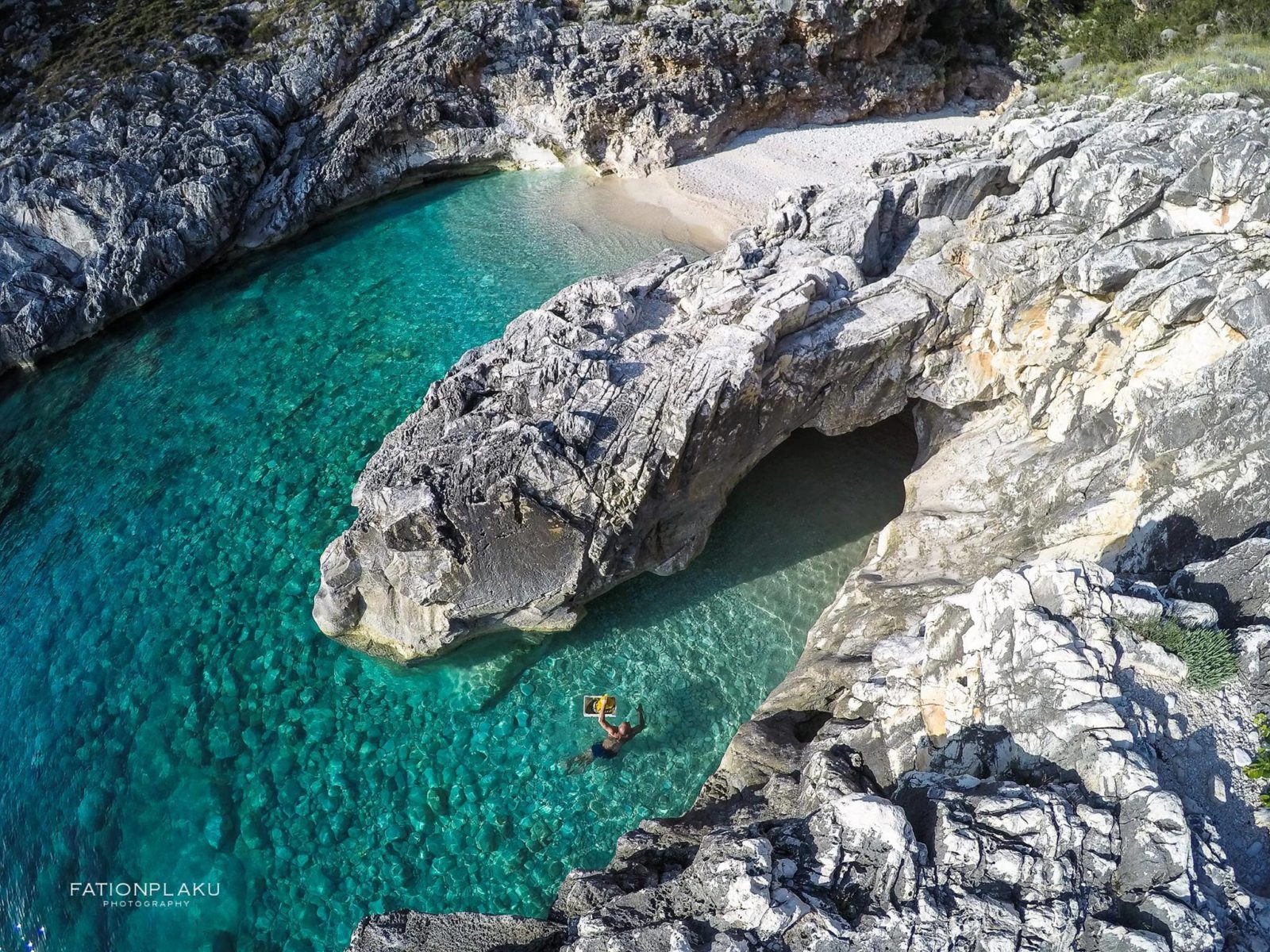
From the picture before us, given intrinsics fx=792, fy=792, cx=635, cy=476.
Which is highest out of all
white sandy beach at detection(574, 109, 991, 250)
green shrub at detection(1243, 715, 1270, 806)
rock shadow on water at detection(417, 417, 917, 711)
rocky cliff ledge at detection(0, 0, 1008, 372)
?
rocky cliff ledge at detection(0, 0, 1008, 372)

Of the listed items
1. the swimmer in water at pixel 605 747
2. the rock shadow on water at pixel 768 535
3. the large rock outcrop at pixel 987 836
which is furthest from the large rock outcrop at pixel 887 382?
the large rock outcrop at pixel 987 836

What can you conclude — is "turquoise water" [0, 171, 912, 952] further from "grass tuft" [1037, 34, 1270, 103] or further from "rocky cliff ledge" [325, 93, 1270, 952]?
"grass tuft" [1037, 34, 1270, 103]

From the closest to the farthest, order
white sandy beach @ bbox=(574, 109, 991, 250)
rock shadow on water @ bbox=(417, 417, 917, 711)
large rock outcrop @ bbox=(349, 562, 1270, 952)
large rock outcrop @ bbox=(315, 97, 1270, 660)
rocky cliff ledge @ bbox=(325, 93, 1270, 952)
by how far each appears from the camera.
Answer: large rock outcrop @ bbox=(349, 562, 1270, 952)
rocky cliff ledge @ bbox=(325, 93, 1270, 952)
large rock outcrop @ bbox=(315, 97, 1270, 660)
rock shadow on water @ bbox=(417, 417, 917, 711)
white sandy beach @ bbox=(574, 109, 991, 250)

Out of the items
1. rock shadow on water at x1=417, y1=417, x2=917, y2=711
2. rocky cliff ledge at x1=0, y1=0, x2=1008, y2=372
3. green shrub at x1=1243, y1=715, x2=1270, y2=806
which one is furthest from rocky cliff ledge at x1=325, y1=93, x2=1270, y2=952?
rocky cliff ledge at x1=0, y1=0, x2=1008, y2=372

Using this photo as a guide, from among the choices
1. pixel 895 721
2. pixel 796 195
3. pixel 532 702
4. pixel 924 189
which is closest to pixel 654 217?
pixel 796 195

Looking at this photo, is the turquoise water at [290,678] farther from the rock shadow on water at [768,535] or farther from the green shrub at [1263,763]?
the green shrub at [1263,763]

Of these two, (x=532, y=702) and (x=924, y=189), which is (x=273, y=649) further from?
(x=924, y=189)
